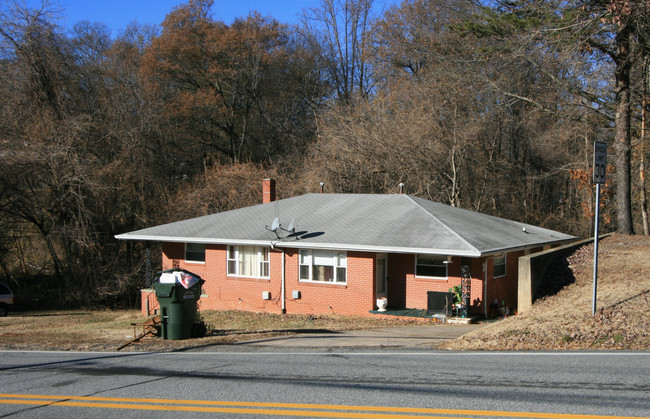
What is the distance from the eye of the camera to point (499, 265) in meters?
20.1

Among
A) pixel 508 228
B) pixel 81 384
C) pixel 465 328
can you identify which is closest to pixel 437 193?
pixel 508 228

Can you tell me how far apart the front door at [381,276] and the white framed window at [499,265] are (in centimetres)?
376

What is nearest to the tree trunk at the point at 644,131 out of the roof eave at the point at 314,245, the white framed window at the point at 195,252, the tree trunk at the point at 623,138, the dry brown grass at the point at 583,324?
the tree trunk at the point at 623,138

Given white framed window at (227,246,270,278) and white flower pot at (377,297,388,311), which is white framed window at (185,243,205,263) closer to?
white framed window at (227,246,270,278)

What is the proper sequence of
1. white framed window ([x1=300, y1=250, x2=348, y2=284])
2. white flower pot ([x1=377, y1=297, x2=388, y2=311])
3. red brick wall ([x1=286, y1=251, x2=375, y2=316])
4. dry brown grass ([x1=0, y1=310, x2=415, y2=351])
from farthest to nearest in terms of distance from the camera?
1. white framed window ([x1=300, y1=250, x2=348, y2=284])
2. red brick wall ([x1=286, y1=251, x2=375, y2=316])
3. white flower pot ([x1=377, y1=297, x2=388, y2=311])
4. dry brown grass ([x1=0, y1=310, x2=415, y2=351])

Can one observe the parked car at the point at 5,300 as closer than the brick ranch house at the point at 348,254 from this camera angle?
No

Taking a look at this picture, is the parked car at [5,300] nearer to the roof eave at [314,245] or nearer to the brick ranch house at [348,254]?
the brick ranch house at [348,254]

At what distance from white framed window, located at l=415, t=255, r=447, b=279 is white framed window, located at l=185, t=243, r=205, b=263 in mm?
8984

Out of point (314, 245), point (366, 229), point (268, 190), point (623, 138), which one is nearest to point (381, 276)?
point (366, 229)

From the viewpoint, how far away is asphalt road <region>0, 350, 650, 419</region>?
6.46 m

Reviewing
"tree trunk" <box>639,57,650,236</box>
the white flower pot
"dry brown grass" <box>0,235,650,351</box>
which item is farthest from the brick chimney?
"tree trunk" <box>639,57,650,236</box>

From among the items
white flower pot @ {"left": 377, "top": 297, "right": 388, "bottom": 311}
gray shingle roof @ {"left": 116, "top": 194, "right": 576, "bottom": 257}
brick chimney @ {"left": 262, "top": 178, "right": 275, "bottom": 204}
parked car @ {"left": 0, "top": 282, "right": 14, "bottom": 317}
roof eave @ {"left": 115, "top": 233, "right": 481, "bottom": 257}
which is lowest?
parked car @ {"left": 0, "top": 282, "right": 14, "bottom": 317}

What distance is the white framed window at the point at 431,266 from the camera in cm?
1934

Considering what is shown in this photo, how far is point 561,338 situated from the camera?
10.3 m
